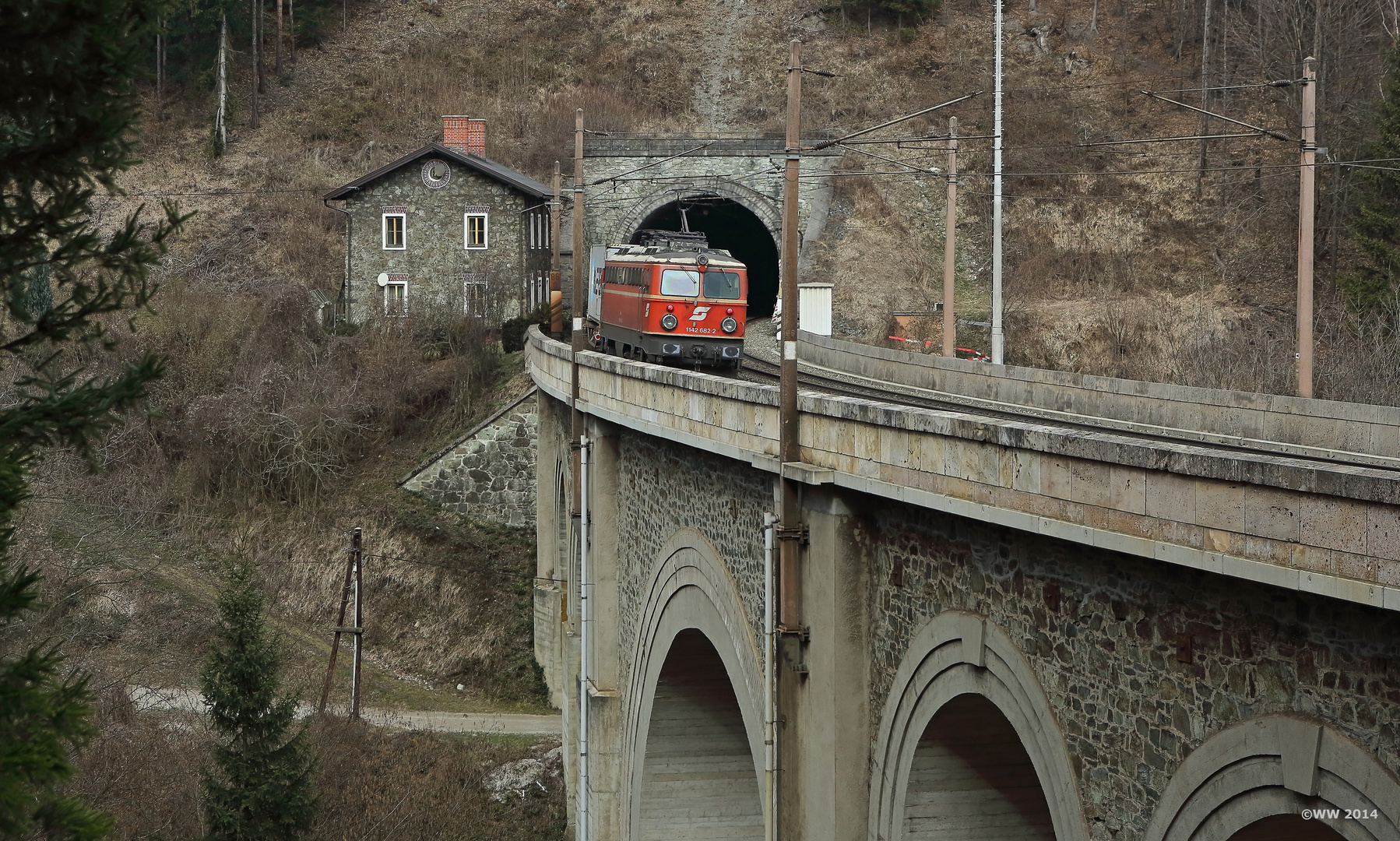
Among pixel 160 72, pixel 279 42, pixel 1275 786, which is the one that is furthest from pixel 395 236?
pixel 1275 786

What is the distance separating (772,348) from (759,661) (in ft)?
82.1

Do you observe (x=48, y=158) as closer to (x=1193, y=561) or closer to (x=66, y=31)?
(x=66, y=31)

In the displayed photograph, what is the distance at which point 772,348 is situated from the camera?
3772 centimetres

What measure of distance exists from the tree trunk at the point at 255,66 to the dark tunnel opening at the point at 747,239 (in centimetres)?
2093

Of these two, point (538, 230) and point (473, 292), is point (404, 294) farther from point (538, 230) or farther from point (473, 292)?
point (538, 230)

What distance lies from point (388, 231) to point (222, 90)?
66.4 ft

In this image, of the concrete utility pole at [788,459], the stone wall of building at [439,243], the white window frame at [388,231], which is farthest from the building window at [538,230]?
the concrete utility pole at [788,459]

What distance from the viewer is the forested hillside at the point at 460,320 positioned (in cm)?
2561

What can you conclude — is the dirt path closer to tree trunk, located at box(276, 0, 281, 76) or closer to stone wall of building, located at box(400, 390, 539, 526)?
stone wall of building, located at box(400, 390, 539, 526)

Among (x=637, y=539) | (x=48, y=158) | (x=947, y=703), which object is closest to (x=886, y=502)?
(x=947, y=703)

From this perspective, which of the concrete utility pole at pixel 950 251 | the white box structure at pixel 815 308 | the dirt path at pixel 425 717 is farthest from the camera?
the white box structure at pixel 815 308

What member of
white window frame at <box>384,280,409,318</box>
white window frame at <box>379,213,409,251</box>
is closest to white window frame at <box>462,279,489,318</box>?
white window frame at <box>384,280,409,318</box>

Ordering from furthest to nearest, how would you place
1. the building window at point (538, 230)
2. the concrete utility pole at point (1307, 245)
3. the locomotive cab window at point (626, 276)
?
the building window at point (538, 230) < the locomotive cab window at point (626, 276) < the concrete utility pole at point (1307, 245)

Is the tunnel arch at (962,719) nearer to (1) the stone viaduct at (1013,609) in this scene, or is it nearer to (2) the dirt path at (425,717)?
(1) the stone viaduct at (1013,609)
